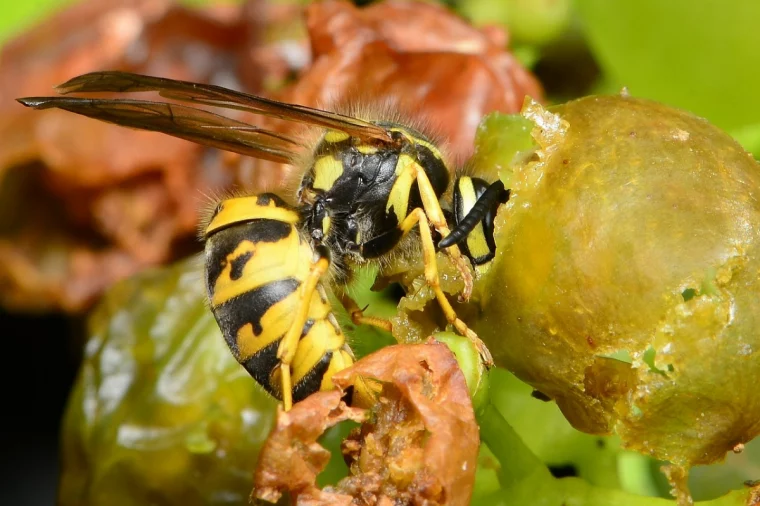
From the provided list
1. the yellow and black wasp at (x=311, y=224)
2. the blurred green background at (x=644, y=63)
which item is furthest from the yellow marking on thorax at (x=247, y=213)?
the blurred green background at (x=644, y=63)

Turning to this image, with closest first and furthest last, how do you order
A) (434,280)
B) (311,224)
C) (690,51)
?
(434,280), (311,224), (690,51)

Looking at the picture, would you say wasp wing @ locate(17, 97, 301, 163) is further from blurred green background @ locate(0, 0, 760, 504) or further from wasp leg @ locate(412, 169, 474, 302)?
blurred green background @ locate(0, 0, 760, 504)

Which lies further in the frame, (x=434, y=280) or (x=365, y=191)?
(x=365, y=191)

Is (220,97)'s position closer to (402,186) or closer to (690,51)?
(402,186)

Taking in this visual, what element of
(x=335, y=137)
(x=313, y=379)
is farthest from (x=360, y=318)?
(x=335, y=137)

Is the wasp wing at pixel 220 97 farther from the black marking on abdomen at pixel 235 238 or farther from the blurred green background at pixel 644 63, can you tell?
the blurred green background at pixel 644 63

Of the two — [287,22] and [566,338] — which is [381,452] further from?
[287,22]

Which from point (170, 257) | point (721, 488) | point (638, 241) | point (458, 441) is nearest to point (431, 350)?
point (458, 441)

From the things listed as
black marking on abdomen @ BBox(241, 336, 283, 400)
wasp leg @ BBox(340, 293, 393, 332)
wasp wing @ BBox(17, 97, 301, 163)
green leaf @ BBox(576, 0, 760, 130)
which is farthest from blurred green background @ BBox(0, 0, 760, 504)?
wasp wing @ BBox(17, 97, 301, 163)
